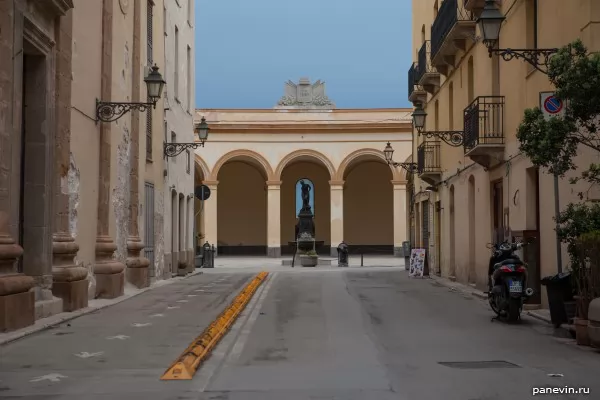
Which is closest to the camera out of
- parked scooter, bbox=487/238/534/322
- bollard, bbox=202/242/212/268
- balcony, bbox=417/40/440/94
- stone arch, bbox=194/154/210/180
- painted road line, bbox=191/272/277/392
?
painted road line, bbox=191/272/277/392

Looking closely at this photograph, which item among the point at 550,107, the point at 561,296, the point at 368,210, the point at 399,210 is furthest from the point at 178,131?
the point at 368,210

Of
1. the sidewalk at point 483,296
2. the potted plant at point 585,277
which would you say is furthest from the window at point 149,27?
the potted plant at point 585,277

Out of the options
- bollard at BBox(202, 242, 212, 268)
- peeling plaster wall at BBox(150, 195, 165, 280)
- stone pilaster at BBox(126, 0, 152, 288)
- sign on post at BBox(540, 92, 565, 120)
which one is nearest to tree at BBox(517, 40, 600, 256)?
sign on post at BBox(540, 92, 565, 120)

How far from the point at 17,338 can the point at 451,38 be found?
45.0ft

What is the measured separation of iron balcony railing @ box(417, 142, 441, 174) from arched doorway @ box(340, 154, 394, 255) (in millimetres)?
24786

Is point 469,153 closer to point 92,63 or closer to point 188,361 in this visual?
point 92,63

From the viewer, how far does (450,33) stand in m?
19.7

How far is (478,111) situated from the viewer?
55.5ft

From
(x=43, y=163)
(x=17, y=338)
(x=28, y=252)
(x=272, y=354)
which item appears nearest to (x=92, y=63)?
(x=43, y=163)

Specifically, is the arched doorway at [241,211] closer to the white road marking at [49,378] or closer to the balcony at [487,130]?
the balcony at [487,130]

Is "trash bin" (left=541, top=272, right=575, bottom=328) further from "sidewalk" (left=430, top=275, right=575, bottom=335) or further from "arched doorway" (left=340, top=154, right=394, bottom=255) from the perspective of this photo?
"arched doorway" (left=340, top=154, right=394, bottom=255)

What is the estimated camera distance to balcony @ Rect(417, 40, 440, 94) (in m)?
24.8

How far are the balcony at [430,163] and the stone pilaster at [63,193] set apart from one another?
1367 cm

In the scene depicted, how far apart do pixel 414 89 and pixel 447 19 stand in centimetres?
841
